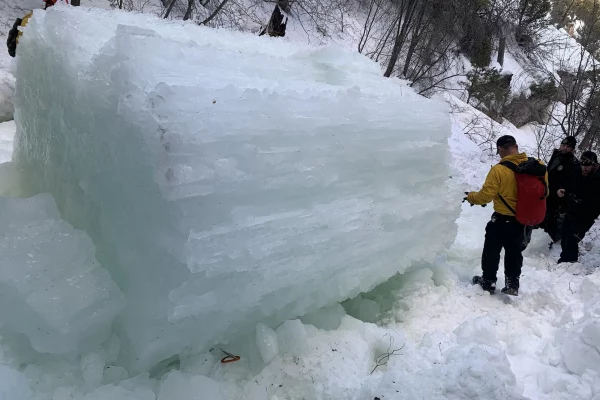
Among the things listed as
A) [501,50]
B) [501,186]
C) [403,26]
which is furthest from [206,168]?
[501,50]

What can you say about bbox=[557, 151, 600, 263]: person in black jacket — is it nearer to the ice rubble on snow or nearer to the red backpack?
the red backpack

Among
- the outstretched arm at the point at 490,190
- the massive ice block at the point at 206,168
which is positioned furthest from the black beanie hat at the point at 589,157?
the massive ice block at the point at 206,168

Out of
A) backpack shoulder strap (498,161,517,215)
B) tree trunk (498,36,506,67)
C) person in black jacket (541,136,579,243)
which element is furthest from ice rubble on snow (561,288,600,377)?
tree trunk (498,36,506,67)

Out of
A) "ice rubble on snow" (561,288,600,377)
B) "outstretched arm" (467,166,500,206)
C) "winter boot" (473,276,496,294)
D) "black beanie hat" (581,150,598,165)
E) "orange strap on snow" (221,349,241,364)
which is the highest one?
"black beanie hat" (581,150,598,165)

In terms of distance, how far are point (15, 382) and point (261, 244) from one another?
1253mm

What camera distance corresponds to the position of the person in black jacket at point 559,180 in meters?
4.89

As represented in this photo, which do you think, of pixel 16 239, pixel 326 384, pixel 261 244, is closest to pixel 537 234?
pixel 326 384

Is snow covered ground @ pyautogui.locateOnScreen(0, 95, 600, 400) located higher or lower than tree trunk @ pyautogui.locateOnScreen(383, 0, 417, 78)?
lower

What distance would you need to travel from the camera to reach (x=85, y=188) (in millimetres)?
2164

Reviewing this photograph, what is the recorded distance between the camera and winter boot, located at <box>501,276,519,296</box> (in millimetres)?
3642

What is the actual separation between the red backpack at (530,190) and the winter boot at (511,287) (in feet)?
1.82

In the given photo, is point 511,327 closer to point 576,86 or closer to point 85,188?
point 85,188

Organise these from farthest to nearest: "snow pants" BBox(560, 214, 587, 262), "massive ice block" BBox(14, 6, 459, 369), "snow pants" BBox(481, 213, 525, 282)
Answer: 1. "snow pants" BBox(560, 214, 587, 262)
2. "snow pants" BBox(481, 213, 525, 282)
3. "massive ice block" BBox(14, 6, 459, 369)

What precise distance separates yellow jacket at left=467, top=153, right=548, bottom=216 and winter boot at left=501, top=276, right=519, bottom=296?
0.67 metres
